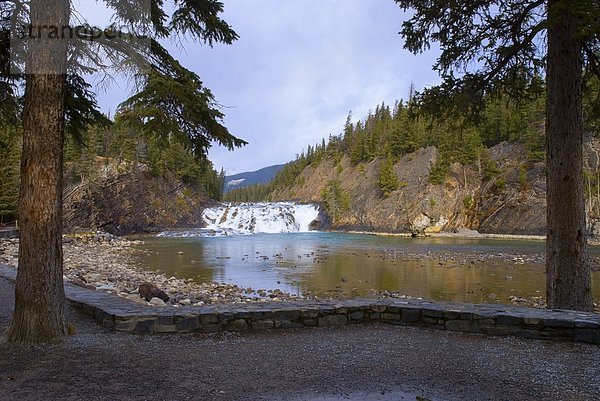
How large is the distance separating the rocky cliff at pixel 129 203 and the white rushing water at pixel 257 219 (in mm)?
2444

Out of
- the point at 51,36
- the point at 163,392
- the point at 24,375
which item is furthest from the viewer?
the point at 51,36

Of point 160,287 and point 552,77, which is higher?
point 552,77

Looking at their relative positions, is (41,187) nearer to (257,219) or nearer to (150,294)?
(150,294)

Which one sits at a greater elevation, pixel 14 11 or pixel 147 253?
pixel 14 11

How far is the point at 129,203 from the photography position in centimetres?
4950

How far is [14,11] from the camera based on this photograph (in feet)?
18.6

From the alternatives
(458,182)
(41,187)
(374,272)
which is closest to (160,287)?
(41,187)

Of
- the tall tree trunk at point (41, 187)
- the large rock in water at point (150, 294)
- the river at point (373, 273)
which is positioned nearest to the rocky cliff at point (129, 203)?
the river at point (373, 273)

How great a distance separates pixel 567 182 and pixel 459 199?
5184 cm

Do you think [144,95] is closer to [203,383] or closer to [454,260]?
[203,383]

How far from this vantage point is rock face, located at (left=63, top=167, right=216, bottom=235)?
45322 mm

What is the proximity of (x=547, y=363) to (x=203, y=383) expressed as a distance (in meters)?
3.72

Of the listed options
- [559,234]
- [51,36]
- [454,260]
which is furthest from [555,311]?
[454,260]

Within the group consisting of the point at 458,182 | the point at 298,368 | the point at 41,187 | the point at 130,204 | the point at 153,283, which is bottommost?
the point at 153,283
